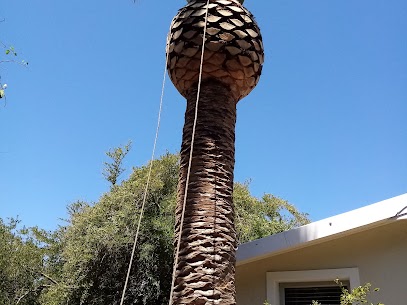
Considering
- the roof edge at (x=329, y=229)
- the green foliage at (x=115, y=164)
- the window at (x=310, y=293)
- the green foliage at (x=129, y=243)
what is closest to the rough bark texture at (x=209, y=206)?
the roof edge at (x=329, y=229)

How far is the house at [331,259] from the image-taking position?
515 cm

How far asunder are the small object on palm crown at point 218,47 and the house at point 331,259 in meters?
2.08

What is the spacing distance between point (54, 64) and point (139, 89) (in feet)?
7.07

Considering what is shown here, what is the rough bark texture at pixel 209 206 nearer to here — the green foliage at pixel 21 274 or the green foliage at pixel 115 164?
the green foliage at pixel 21 274

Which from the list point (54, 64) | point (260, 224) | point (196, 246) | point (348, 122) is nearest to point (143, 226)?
point (260, 224)

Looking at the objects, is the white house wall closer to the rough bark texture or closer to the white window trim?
the white window trim

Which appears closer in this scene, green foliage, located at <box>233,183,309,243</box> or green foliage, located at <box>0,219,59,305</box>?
green foliage, located at <box>233,183,309,243</box>

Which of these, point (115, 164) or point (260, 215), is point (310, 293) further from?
point (115, 164)

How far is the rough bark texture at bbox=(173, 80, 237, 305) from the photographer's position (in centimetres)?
336

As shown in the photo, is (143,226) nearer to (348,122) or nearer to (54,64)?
(54,64)

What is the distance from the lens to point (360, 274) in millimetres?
5484

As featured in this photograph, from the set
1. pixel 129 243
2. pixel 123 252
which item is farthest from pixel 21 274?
pixel 129 243

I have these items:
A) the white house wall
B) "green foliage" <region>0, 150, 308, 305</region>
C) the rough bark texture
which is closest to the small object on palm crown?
the rough bark texture

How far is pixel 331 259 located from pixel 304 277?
0.44 metres
